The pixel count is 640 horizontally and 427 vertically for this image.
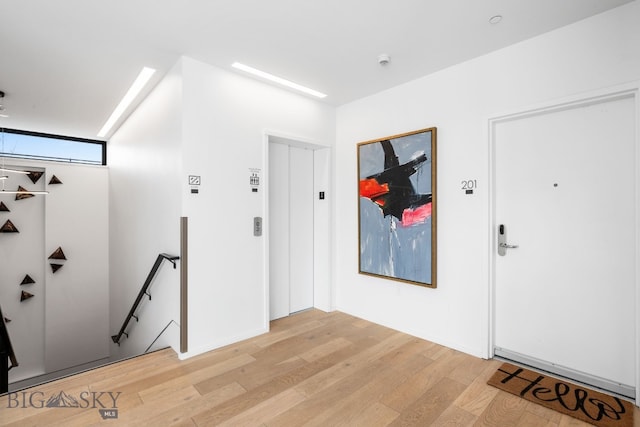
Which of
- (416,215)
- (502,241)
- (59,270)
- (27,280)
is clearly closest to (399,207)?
(416,215)

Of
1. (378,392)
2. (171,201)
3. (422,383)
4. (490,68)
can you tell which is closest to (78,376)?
(171,201)

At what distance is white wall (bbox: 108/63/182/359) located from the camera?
315cm

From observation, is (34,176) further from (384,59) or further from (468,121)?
(468,121)

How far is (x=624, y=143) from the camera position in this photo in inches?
91.0

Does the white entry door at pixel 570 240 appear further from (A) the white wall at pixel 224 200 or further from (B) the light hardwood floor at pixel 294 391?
(A) the white wall at pixel 224 200

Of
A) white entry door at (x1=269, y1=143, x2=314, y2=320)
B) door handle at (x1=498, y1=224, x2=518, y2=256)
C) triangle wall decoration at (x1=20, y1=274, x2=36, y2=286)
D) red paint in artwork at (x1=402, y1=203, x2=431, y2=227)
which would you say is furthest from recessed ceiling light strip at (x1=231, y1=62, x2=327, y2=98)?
triangle wall decoration at (x1=20, y1=274, x2=36, y2=286)

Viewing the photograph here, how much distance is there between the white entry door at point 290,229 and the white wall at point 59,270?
4038 mm

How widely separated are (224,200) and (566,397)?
342 cm

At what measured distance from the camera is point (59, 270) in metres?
5.45

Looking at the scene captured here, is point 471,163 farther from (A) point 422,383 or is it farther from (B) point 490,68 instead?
(A) point 422,383

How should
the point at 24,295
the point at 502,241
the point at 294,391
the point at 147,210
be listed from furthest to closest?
the point at 24,295
the point at 147,210
the point at 502,241
the point at 294,391

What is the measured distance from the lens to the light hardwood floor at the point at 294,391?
209 cm

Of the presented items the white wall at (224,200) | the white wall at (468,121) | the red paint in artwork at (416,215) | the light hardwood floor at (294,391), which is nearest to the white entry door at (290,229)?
the white wall at (224,200)

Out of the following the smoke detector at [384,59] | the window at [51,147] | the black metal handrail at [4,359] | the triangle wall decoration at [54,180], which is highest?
the smoke detector at [384,59]
